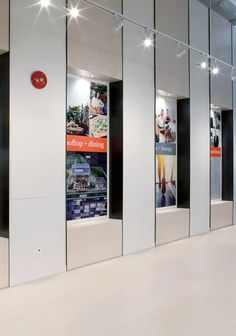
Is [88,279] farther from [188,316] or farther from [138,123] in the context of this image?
[138,123]

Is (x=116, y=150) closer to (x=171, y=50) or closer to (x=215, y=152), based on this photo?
(x=171, y=50)

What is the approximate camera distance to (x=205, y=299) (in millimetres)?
3980

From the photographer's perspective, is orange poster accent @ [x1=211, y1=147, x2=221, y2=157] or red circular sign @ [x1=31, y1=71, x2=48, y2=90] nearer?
red circular sign @ [x1=31, y1=71, x2=48, y2=90]

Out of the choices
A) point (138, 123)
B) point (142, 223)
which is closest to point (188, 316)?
point (142, 223)

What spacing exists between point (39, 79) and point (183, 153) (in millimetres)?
4070

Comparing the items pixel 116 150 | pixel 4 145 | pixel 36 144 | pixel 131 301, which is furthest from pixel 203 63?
pixel 131 301

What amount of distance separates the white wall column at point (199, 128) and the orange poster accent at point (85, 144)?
257cm

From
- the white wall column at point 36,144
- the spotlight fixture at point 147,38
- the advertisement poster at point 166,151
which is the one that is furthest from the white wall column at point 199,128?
the white wall column at point 36,144

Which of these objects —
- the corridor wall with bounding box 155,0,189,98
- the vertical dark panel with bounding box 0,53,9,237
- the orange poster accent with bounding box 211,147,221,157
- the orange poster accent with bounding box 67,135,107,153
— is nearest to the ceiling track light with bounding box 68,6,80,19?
the vertical dark panel with bounding box 0,53,9,237

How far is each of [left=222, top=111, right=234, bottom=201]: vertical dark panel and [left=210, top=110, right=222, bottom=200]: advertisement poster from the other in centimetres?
13

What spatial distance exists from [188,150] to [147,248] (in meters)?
2.44

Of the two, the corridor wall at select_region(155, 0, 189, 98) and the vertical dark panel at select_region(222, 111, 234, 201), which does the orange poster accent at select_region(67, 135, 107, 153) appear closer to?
the corridor wall at select_region(155, 0, 189, 98)

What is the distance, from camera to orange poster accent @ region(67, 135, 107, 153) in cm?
557

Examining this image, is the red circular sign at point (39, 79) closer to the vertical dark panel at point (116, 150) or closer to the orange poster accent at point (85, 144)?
the orange poster accent at point (85, 144)
